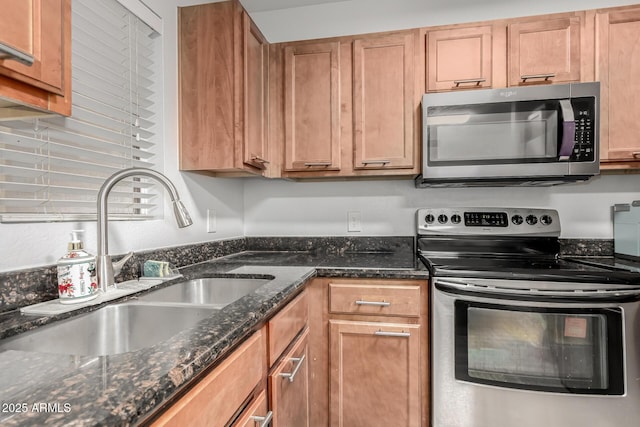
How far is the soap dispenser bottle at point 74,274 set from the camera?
916 mm

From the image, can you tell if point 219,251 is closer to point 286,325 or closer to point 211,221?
point 211,221

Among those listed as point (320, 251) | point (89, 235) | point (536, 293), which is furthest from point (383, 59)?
point (89, 235)

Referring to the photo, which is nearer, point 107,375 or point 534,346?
point 107,375

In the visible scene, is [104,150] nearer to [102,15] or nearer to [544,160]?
[102,15]

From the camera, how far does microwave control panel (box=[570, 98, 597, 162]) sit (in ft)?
5.09

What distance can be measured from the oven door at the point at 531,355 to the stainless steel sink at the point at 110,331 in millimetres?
1052


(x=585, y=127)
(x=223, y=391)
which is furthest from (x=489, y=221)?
(x=223, y=391)

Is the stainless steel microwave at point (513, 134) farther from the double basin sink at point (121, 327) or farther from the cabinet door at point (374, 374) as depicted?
the double basin sink at point (121, 327)

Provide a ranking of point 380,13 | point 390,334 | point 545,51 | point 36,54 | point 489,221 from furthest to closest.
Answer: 1. point 380,13
2. point 489,221
3. point 545,51
4. point 390,334
5. point 36,54

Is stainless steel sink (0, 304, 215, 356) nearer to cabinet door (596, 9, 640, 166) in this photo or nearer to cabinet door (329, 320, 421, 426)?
cabinet door (329, 320, 421, 426)

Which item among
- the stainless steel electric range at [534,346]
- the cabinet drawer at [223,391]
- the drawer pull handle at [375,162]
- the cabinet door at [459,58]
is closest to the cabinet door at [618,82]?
the cabinet door at [459,58]

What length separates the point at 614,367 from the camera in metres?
1.30

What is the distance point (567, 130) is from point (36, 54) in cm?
194

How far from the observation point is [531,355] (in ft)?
4.46
